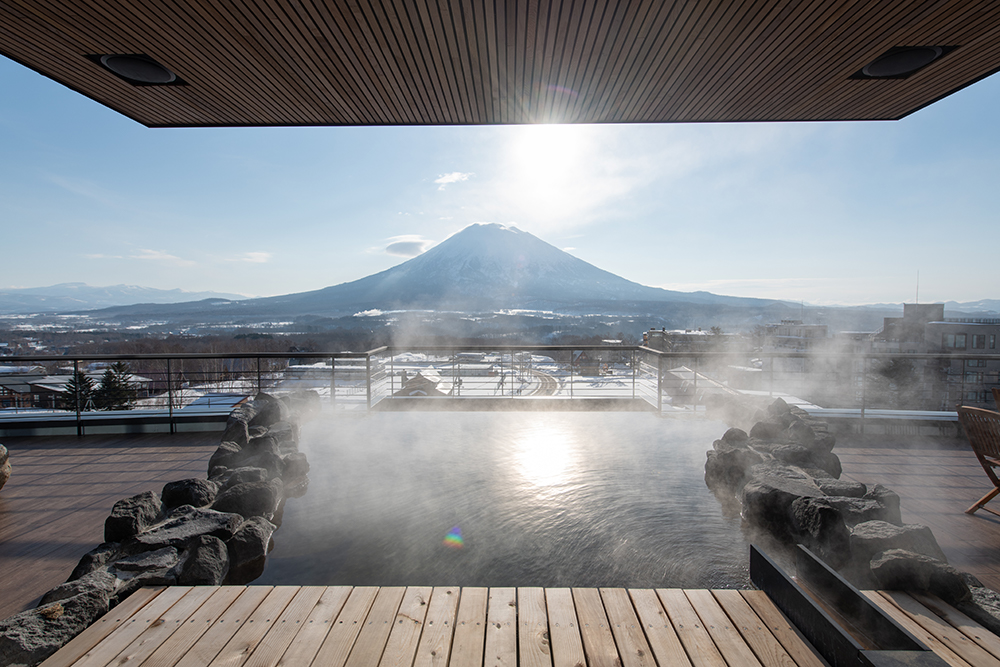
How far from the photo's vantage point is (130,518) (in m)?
2.09

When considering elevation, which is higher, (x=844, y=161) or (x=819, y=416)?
(x=844, y=161)

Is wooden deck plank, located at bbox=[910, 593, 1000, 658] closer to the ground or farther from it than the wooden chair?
closer to the ground

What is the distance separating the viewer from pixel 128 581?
166 cm

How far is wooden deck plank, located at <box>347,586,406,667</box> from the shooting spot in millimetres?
1220

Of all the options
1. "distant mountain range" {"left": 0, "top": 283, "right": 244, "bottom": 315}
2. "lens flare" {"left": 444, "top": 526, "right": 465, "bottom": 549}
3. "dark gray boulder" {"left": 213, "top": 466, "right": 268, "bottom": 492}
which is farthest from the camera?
"distant mountain range" {"left": 0, "top": 283, "right": 244, "bottom": 315}

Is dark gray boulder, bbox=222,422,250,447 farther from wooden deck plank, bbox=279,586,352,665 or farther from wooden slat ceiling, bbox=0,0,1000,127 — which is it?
wooden slat ceiling, bbox=0,0,1000,127

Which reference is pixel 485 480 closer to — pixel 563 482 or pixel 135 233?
pixel 563 482

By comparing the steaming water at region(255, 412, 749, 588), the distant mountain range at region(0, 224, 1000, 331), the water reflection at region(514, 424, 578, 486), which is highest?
the distant mountain range at region(0, 224, 1000, 331)


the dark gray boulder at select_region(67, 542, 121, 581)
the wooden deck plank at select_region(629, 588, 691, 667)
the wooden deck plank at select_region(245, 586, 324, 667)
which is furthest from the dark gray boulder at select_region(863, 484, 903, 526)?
the dark gray boulder at select_region(67, 542, 121, 581)

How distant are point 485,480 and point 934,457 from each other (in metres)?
3.81

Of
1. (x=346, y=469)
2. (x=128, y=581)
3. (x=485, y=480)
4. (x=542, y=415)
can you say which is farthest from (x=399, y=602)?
(x=542, y=415)

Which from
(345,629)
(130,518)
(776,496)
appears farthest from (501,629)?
(130,518)

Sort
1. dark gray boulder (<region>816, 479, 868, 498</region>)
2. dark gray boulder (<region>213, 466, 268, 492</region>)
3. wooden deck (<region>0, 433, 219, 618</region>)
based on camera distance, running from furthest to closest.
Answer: dark gray boulder (<region>213, 466, 268, 492</region>) < dark gray boulder (<region>816, 479, 868, 498</region>) < wooden deck (<region>0, 433, 219, 618</region>)

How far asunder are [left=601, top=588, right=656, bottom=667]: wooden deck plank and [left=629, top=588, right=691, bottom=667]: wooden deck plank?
0.02 m
